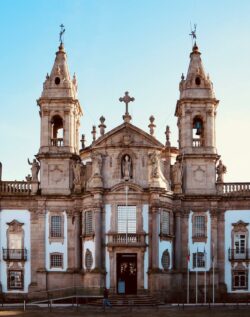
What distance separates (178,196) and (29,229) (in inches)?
491

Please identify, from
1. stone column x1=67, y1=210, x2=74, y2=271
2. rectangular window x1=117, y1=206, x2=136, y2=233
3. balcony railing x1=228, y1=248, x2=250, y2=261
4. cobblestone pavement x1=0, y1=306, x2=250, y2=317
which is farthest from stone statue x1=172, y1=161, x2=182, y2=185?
cobblestone pavement x1=0, y1=306, x2=250, y2=317

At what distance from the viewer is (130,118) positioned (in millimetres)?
56219

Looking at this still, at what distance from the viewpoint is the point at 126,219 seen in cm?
5369

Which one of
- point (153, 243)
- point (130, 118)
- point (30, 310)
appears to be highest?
point (130, 118)

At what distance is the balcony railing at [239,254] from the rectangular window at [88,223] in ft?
37.8

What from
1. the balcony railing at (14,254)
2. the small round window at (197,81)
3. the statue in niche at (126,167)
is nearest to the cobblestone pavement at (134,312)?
the balcony railing at (14,254)

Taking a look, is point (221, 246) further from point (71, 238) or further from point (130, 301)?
point (71, 238)

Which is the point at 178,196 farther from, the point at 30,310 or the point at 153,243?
the point at 30,310

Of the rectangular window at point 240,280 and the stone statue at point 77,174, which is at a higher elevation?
the stone statue at point 77,174

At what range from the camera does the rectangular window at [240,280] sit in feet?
183

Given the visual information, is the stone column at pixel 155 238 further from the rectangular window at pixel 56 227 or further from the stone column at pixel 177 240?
the rectangular window at pixel 56 227

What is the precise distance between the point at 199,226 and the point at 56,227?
11.7 meters

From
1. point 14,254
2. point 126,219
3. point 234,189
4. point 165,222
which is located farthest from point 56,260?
point 234,189

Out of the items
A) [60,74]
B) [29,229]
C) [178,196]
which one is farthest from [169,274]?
[60,74]
